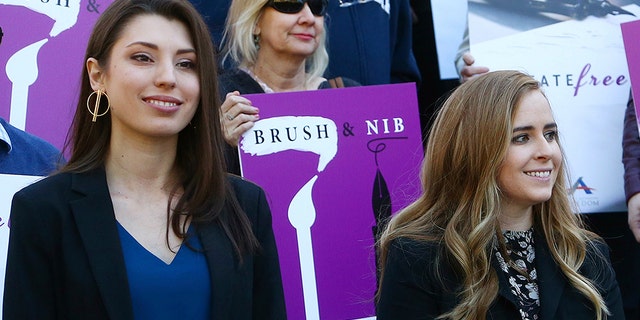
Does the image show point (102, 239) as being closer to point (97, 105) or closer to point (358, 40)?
point (97, 105)

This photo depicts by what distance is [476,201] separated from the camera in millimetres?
3127

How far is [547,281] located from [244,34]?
1896 millimetres

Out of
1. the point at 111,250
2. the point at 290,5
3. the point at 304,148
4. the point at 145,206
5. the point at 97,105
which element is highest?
the point at 290,5

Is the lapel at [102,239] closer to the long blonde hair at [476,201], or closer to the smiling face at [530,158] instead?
the long blonde hair at [476,201]

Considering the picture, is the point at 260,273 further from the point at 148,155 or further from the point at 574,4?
the point at 574,4

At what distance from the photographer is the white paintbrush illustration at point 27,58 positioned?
394 cm

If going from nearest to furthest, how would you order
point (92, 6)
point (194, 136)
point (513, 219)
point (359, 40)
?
1. point (194, 136)
2. point (513, 219)
3. point (92, 6)
4. point (359, 40)

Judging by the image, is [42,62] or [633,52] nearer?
[42,62]

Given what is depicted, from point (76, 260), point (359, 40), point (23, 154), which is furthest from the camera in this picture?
point (359, 40)

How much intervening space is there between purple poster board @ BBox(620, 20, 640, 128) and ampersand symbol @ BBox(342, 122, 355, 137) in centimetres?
133

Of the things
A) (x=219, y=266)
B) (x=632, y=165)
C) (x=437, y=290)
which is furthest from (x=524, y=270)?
(x=632, y=165)

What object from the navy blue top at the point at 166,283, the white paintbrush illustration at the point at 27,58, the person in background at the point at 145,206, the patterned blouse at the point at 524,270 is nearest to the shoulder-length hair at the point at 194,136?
the person in background at the point at 145,206

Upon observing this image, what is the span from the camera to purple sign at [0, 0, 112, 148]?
12.9 ft

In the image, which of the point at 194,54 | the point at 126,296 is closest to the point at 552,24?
the point at 194,54
